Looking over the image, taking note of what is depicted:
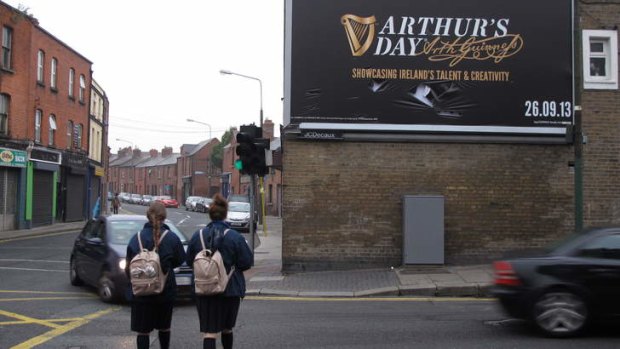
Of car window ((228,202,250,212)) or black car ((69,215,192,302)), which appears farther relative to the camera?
car window ((228,202,250,212))

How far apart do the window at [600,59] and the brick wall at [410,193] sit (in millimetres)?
1839

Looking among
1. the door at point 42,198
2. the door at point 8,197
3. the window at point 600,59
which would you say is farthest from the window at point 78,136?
the window at point 600,59

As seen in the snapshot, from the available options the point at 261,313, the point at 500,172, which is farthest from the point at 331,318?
the point at 500,172

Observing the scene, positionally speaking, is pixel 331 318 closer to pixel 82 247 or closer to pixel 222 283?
pixel 222 283

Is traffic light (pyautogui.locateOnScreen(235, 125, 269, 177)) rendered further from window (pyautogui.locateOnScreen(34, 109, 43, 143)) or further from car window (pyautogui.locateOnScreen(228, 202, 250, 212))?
window (pyautogui.locateOnScreen(34, 109, 43, 143))

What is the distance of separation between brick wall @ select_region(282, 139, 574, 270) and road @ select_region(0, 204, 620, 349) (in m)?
2.98

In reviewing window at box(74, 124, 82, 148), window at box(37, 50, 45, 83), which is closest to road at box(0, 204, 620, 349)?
→ window at box(37, 50, 45, 83)

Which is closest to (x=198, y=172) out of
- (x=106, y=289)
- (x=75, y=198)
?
(x=75, y=198)

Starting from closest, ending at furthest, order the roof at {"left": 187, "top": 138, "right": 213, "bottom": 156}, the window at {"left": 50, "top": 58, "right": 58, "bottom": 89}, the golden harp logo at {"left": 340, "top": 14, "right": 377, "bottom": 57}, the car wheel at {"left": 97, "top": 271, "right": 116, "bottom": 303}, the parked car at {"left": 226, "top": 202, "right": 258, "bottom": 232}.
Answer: the car wheel at {"left": 97, "top": 271, "right": 116, "bottom": 303}
the golden harp logo at {"left": 340, "top": 14, "right": 377, "bottom": 57}
the parked car at {"left": 226, "top": 202, "right": 258, "bottom": 232}
the window at {"left": 50, "top": 58, "right": 58, "bottom": 89}
the roof at {"left": 187, "top": 138, "right": 213, "bottom": 156}

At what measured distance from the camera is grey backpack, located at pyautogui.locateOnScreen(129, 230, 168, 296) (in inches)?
210

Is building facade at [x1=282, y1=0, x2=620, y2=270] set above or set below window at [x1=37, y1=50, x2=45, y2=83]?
below

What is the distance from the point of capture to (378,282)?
38.6 ft

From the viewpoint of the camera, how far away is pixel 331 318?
859 cm

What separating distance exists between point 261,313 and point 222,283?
4.04m
